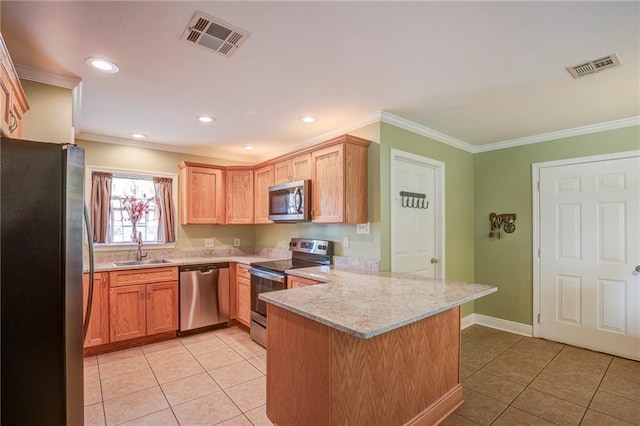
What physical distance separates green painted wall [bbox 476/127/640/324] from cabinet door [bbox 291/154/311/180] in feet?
8.35

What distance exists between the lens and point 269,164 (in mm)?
4152

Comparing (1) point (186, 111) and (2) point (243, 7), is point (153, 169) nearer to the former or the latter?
(1) point (186, 111)

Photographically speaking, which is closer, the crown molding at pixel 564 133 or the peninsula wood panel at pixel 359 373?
the peninsula wood panel at pixel 359 373

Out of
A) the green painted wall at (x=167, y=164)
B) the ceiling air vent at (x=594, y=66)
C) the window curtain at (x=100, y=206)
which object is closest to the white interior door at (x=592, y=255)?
the ceiling air vent at (x=594, y=66)

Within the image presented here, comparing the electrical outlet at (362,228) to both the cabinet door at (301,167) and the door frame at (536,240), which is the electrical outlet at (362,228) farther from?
the door frame at (536,240)

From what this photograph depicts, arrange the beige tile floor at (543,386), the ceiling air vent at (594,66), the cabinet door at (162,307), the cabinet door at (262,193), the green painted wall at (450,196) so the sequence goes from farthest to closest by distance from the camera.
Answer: the cabinet door at (262,193)
the cabinet door at (162,307)
the green painted wall at (450,196)
the beige tile floor at (543,386)
the ceiling air vent at (594,66)

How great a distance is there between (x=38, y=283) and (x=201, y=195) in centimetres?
308

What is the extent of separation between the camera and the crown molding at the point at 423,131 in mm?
3153

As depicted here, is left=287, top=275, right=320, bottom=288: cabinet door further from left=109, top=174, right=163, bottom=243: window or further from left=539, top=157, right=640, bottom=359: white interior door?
left=539, top=157, right=640, bottom=359: white interior door

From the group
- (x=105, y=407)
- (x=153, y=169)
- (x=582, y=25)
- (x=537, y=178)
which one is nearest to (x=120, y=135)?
(x=153, y=169)

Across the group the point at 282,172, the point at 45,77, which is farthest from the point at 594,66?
the point at 45,77

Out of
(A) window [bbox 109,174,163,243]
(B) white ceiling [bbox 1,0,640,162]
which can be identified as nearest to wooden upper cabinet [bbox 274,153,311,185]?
(B) white ceiling [bbox 1,0,640,162]

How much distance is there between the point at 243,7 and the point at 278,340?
1.94m

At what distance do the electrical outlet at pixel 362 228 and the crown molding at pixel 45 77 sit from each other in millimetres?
2649
